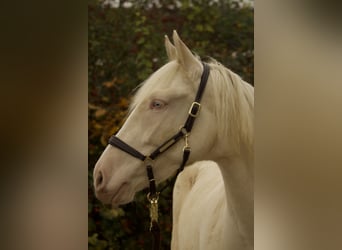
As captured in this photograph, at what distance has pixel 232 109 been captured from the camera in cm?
183

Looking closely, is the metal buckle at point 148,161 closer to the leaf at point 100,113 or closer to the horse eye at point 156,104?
the horse eye at point 156,104

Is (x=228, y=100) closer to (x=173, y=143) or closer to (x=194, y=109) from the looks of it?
(x=194, y=109)

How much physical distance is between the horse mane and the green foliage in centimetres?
14

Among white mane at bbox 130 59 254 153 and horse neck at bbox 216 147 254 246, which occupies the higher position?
white mane at bbox 130 59 254 153

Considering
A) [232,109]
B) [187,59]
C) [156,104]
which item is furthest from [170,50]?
[232,109]

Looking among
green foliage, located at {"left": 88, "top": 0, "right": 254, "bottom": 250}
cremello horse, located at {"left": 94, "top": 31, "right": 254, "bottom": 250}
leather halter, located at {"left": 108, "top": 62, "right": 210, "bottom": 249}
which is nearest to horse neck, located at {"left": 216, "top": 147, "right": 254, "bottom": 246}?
cremello horse, located at {"left": 94, "top": 31, "right": 254, "bottom": 250}

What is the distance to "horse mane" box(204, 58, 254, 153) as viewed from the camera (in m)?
1.83

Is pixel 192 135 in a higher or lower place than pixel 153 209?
higher

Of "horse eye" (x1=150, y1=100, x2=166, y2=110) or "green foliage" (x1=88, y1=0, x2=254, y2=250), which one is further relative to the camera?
"green foliage" (x1=88, y1=0, x2=254, y2=250)

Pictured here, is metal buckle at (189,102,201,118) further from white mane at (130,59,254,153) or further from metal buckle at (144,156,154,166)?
metal buckle at (144,156,154,166)

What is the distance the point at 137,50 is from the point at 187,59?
0.30 m
